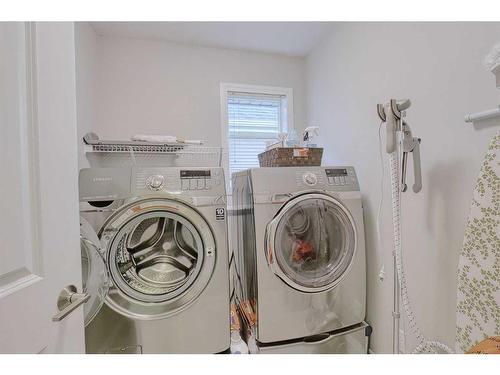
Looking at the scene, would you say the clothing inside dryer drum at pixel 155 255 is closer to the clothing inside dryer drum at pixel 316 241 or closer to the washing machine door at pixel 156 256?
the washing machine door at pixel 156 256

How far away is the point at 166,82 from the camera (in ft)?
6.88

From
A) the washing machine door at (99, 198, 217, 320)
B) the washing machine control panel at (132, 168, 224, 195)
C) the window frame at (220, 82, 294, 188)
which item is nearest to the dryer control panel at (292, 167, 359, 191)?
the washing machine control panel at (132, 168, 224, 195)

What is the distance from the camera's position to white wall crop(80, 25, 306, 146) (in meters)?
1.98

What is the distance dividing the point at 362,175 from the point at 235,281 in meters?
1.27

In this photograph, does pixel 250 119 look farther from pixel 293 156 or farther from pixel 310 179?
pixel 310 179

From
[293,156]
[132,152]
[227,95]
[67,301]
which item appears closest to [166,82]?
[227,95]

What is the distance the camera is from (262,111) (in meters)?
2.42

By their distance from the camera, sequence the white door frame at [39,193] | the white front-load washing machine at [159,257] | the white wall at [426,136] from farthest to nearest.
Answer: the white front-load washing machine at [159,257] → the white wall at [426,136] → the white door frame at [39,193]

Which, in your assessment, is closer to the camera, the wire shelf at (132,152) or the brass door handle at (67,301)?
the brass door handle at (67,301)

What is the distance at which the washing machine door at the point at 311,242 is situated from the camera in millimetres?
1336

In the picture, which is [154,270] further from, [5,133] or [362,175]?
[362,175]

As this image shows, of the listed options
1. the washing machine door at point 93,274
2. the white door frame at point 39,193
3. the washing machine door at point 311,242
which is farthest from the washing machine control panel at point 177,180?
the white door frame at point 39,193

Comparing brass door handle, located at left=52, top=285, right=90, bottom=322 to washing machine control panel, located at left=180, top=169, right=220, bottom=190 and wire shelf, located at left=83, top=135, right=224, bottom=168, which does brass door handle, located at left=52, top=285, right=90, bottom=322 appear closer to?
washing machine control panel, located at left=180, top=169, right=220, bottom=190

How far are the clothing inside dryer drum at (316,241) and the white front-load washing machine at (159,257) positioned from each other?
0.39 m
